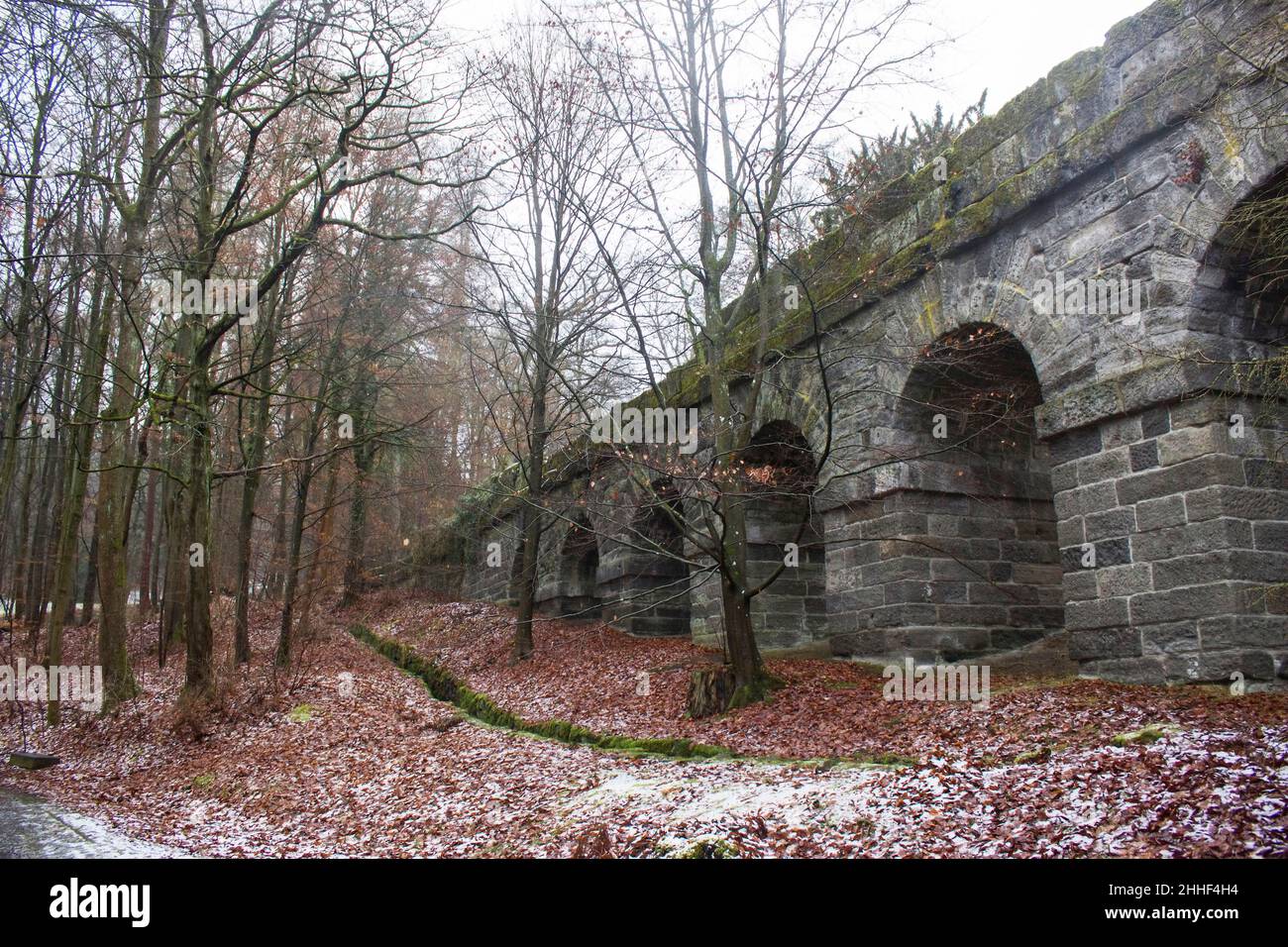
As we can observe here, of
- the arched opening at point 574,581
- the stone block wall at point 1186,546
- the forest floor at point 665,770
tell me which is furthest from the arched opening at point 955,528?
the arched opening at point 574,581

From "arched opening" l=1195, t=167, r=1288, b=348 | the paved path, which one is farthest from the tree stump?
"arched opening" l=1195, t=167, r=1288, b=348

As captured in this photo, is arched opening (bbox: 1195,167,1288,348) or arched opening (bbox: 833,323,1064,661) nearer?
arched opening (bbox: 1195,167,1288,348)

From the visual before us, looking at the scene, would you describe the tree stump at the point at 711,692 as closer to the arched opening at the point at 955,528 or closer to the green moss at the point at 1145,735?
the arched opening at the point at 955,528

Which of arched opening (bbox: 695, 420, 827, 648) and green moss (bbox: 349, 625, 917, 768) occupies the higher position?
arched opening (bbox: 695, 420, 827, 648)

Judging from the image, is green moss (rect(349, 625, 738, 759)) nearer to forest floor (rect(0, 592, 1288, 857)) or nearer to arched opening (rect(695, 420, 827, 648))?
forest floor (rect(0, 592, 1288, 857))

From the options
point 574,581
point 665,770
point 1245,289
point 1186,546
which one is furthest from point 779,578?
point 1245,289

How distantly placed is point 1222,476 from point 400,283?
36.2ft

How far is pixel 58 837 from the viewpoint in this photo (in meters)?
6.66

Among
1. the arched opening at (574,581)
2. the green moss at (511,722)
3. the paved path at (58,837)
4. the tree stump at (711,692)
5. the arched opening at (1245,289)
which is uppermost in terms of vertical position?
the arched opening at (1245,289)

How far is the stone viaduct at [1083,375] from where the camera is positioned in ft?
19.9

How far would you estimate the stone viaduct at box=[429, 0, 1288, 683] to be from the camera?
6062 mm

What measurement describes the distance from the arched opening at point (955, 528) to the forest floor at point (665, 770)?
772 mm

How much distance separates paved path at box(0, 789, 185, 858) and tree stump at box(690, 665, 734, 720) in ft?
14.6

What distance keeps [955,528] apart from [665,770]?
13.5 feet
